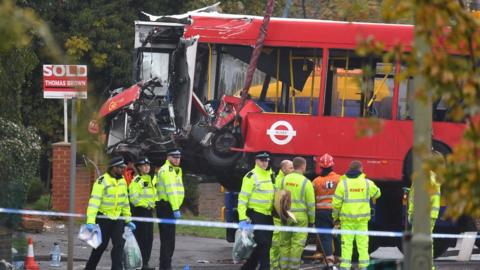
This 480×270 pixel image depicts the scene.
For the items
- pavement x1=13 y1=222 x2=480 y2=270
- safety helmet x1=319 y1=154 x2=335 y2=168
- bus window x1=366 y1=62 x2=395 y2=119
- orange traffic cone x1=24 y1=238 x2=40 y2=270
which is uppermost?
bus window x1=366 y1=62 x2=395 y2=119

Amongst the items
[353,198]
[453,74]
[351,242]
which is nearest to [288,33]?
[353,198]

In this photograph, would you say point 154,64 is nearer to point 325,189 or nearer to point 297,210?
point 325,189

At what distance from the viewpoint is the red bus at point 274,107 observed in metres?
18.4

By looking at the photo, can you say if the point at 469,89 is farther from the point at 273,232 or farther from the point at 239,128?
the point at 239,128

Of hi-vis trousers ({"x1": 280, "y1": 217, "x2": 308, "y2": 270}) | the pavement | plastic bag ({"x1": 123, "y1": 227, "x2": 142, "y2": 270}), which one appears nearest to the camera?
hi-vis trousers ({"x1": 280, "y1": 217, "x2": 308, "y2": 270})

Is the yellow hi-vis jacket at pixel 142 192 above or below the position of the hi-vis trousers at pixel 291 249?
above

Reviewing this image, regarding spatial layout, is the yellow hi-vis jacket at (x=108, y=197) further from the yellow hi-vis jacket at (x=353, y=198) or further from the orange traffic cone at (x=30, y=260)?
the yellow hi-vis jacket at (x=353, y=198)

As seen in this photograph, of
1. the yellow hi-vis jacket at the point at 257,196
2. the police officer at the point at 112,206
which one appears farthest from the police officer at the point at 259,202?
the police officer at the point at 112,206

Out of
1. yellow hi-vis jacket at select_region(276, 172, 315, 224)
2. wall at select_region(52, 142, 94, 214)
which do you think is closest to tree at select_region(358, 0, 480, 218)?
yellow hi-vis jacket at select_region(276, 172, 315, 224)

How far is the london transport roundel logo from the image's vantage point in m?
18.3

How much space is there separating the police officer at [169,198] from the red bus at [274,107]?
7.79 feet

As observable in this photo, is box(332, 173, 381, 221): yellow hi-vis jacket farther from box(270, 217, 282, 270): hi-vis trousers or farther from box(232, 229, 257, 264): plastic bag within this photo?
box(232, 229, 257, 264): plastic bag

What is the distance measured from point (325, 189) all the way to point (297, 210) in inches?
45.3

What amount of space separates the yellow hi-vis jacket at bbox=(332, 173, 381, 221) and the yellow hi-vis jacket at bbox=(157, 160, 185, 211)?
2.09 metres
